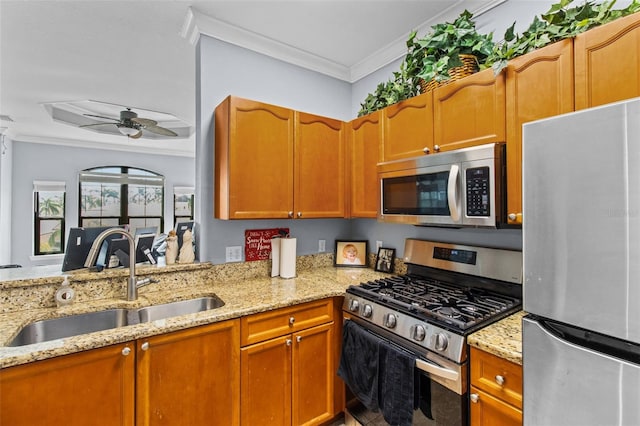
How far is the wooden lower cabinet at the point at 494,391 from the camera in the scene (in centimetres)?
108

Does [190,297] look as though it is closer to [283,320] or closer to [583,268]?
[283,320]

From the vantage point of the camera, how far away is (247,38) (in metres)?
2.24

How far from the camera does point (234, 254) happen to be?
2.19m

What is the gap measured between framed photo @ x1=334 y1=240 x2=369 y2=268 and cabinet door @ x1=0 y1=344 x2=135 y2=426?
5.53ft

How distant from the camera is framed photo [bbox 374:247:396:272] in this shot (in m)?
2.37

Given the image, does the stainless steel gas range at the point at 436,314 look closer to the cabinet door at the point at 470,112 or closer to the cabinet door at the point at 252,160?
the cabinet door at the point at 470,112

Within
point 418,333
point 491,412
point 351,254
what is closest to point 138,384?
point 418,333

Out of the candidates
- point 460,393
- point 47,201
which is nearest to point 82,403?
point 460,393

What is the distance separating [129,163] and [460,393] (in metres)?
7.01

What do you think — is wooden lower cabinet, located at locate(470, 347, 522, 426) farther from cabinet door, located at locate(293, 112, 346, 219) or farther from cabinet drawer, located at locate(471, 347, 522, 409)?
cabinet door, located at locate(293, 112, 346, 219)

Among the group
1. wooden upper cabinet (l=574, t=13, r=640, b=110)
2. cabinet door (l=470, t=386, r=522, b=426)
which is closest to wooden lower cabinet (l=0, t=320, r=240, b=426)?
cabinet door (l=470, t=386, r=522, b=426)

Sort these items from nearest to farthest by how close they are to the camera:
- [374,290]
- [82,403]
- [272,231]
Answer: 1. [82,403]
2. [374,290]
3. [272,231]

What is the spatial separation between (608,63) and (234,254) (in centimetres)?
220

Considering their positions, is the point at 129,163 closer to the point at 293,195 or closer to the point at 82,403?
the point at 293,195
